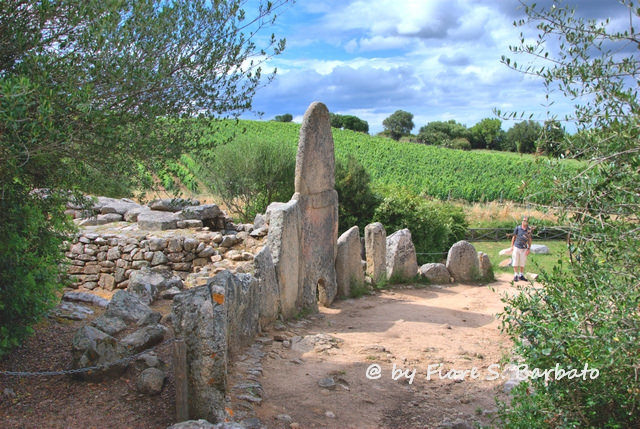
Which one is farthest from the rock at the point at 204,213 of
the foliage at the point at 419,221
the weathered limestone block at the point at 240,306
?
the foliage at the point at 419,221

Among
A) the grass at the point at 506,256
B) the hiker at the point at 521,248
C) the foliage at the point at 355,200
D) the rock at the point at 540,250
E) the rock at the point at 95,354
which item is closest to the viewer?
the rock at the point at 95,354

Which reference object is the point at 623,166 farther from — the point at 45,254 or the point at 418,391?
the point at 45,254

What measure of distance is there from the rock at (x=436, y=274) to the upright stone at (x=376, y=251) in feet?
3.90

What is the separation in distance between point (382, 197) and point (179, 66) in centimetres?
1350

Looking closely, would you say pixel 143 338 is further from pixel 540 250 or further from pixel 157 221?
pixel 540 250

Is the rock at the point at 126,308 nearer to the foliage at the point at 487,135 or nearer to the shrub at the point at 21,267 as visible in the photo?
the shrub at the point at 21,267

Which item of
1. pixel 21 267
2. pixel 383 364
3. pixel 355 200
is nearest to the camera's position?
pixel 21 267

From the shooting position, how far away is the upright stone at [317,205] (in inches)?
446

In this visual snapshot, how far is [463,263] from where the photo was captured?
14570 mm

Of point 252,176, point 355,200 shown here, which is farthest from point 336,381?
point 252,176

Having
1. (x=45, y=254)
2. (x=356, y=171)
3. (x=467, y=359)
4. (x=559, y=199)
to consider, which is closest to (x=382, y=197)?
(x=356, y=171)

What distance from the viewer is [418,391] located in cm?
731

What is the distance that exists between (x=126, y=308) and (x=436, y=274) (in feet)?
29.0

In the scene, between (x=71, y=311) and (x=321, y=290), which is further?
(x=321, y=290)
